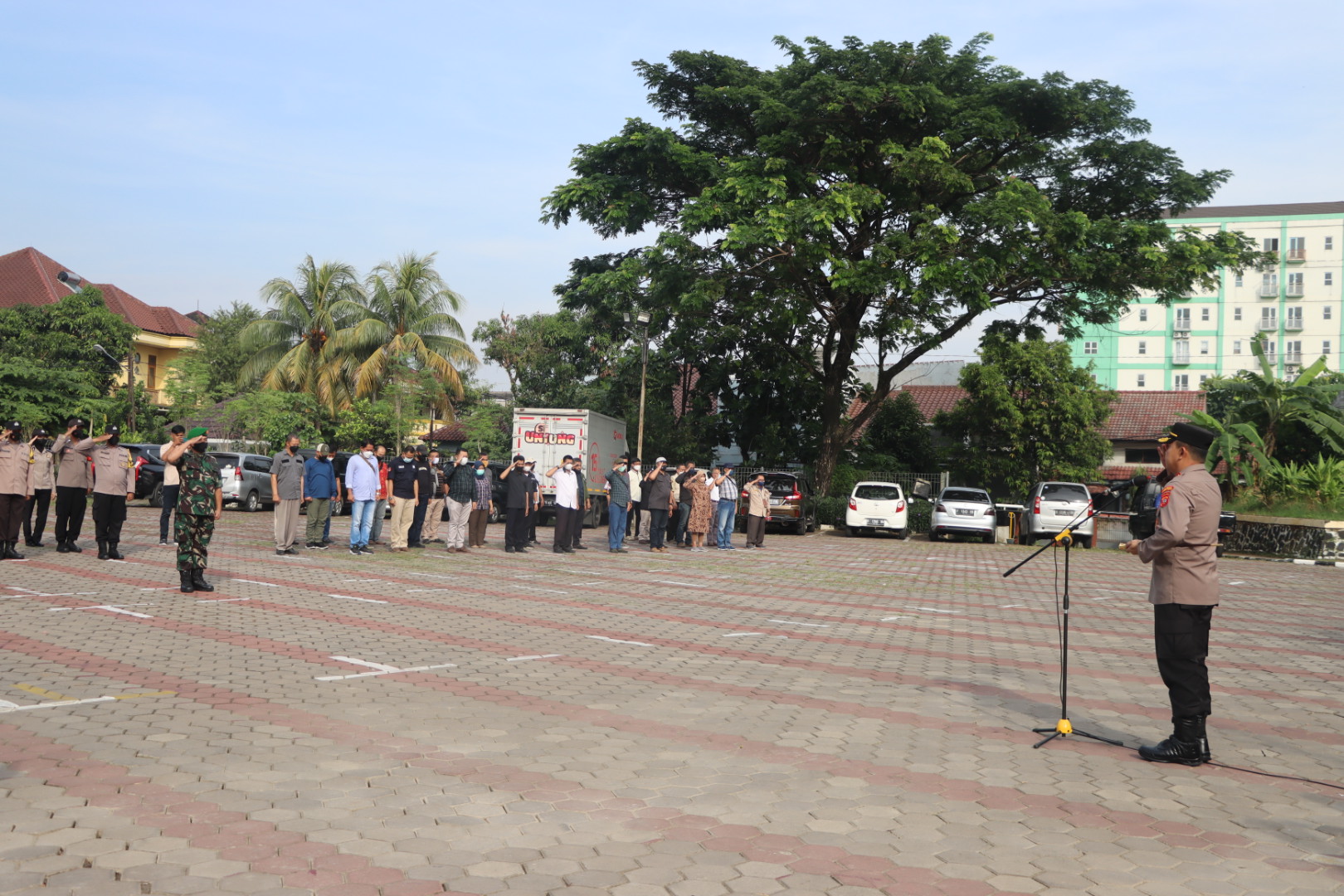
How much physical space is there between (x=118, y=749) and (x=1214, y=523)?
595 centimetres

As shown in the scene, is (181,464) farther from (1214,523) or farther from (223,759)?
(1214,523)

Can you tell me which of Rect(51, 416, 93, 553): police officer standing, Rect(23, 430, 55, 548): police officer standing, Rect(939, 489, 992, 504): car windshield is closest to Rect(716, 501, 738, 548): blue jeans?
Rect(939, 489, 992, 504): car windshield

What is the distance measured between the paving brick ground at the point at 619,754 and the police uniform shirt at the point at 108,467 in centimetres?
295

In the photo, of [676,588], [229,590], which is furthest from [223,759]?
[676,588]

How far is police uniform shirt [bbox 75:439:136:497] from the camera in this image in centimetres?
1545

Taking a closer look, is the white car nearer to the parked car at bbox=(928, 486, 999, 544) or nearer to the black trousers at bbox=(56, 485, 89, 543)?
the parked car at bbox=(928, 486, 999, 544)

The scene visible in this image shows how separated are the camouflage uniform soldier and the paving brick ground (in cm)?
31

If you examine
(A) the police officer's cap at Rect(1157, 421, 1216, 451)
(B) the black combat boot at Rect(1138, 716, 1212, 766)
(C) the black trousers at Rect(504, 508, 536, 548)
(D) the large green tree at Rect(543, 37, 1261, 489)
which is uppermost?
(D) the large green tree at Rect(543, 37, 1261, 489)

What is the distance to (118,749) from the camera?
5781 millimetres

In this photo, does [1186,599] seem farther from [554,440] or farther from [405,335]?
[405,335]

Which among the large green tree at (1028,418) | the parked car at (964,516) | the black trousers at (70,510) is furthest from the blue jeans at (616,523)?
the large green tree at (1028,418)

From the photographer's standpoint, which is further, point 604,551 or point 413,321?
point 413,321

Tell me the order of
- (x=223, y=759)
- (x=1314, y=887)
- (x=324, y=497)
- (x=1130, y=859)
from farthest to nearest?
(x=324, y=497)
(x=223, y=759)
(x=1130, y=859)
(x=1314, y=887)

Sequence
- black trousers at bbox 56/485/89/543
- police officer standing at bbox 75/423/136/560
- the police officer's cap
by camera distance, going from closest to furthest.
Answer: the police officer's cap → police officer standing at bbox 75/423/136/560 → black trousers at bbox 56/485/89/543
